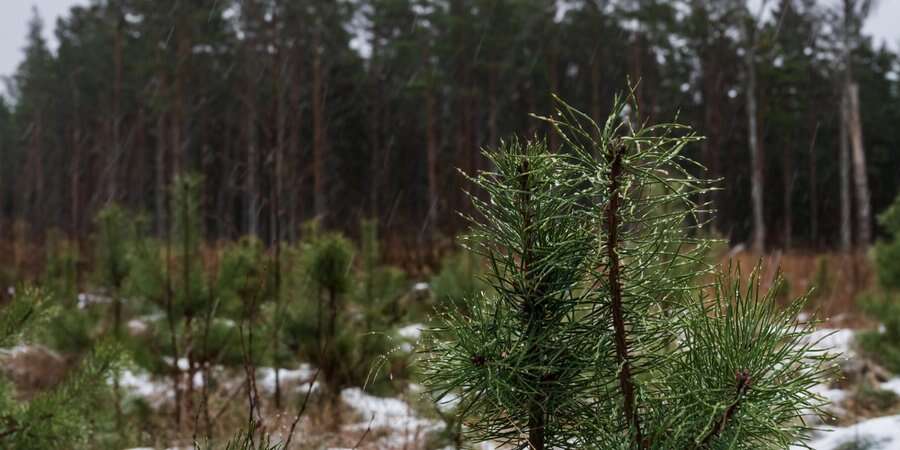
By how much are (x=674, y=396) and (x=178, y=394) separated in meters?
3.40

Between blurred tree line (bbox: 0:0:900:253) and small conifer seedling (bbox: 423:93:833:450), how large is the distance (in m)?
17.9

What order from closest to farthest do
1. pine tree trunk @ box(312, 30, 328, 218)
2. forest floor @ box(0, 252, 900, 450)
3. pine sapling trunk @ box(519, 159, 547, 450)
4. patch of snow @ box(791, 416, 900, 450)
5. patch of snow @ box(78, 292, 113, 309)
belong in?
pine sapling trunk @ box(519, 159, 547, 450)
patch of snow @ box(791, 416, 900, 450)
forest floor @ box(0, 252, 900, 450)
patch of snow @ box(78, 292, 113, 309)
pine tree trunk @ box(312, 30, 328, 218)

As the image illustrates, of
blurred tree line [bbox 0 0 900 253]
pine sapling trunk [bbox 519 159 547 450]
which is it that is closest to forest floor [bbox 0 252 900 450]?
pine sapling trunk [bbox 519 159 547 450]

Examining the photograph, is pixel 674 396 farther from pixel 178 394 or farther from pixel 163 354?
pixel 163 354

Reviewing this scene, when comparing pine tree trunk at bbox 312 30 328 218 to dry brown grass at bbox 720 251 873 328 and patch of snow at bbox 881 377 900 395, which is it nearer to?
dry brown grass at bbox 720 251 873 328

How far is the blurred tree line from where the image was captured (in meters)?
22.9

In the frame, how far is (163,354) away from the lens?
14.5 feet

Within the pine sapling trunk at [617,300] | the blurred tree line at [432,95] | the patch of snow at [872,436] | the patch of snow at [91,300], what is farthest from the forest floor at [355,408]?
the blurred tree line at [432,95]

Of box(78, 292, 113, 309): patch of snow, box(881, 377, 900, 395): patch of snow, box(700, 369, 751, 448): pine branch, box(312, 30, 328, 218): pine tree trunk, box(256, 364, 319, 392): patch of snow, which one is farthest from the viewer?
box(312, 30, 328, 218): pine tree trunk

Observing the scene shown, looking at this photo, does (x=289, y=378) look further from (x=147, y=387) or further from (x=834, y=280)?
(x=834, y=280)

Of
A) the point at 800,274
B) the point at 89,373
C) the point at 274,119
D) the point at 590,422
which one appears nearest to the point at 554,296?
the point at 590,422

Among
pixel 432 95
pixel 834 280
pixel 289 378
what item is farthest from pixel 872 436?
pixel 432 95

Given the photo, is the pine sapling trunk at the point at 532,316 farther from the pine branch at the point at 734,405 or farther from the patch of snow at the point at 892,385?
the patch of snow at the point at 892,385

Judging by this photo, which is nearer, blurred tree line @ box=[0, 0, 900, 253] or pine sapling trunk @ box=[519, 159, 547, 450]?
pine sapling trunk @ box=[519, 159, 547, 450]
